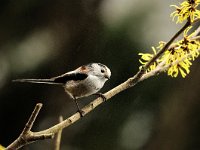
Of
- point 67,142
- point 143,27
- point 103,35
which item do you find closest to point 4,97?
point 67,142

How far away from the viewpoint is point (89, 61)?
180 cm

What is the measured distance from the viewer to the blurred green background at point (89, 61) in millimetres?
1710

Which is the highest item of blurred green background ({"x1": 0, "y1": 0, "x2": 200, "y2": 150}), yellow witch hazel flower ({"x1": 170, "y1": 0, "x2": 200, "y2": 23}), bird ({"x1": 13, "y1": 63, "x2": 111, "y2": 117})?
yellow witch hazel flower ({"x1": 170, "y1": 0, "x2": 200, "y2": 23})

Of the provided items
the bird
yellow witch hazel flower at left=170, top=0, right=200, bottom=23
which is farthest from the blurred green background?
yellow witch hazel flower at left=170, top=0, right=200, bottom=23

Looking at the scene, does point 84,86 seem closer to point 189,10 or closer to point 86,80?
point 86,80

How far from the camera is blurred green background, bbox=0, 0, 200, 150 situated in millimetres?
1710

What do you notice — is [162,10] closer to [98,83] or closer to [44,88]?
[44,88]

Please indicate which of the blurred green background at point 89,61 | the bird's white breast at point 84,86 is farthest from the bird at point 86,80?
the blurred green background at point 89,61

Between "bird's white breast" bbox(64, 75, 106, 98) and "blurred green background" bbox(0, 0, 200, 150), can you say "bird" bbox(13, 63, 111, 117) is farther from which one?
"blurred green background" bbox(0, 0, 200, 150)

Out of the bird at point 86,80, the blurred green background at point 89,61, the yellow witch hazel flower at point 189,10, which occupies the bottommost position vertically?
the blurred green background at point 89,61

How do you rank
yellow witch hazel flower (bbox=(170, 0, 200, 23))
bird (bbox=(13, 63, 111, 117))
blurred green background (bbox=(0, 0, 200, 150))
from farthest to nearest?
blurred green background (bbox=(0, 0, 200, 150))
bird (bbox=(13, 63, 111, 117))
yellow witch hazel flower (bbox=(170, 0, 200, 23))

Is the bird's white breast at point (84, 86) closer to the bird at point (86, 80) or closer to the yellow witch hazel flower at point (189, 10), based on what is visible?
the bird at point (86, 80)

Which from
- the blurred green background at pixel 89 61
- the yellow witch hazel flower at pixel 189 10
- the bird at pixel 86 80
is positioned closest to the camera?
the yellow witch hazel flower at pixel 189 10

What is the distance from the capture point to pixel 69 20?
1864 millimetres
